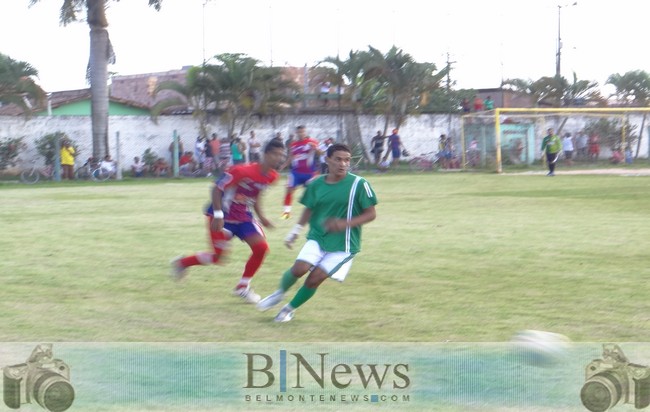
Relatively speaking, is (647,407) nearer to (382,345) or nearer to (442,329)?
(382,345)

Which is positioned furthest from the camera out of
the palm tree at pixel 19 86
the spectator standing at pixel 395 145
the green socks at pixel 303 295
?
the spectator standing at pixel 395 145

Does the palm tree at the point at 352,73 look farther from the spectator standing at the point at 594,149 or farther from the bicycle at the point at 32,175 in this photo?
the bicycle at the point at 32,175

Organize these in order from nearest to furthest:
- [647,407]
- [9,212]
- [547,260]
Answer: [647,407] < [547,260] < [9,212]

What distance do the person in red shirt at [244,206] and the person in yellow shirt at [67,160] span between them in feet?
91.0

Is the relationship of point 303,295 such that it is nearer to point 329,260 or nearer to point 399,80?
point 329,260

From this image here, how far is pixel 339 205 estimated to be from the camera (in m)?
8.76

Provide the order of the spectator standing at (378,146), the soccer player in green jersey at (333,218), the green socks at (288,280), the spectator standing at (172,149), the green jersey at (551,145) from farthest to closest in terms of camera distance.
A: the spectator standing at (378,146) < the spectator standing at (172,149) < the green jersey at (551,145) < the green socks at (288,280) < the soccer player in green jersey at (333,218)

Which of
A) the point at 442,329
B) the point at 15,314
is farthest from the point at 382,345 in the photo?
the point at 15,314

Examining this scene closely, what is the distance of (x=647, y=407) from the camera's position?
5820 mm

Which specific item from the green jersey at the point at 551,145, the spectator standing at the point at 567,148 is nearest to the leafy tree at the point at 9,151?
the green jersey at the point at 551,145

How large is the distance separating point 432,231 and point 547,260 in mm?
3653

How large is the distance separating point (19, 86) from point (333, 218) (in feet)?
104

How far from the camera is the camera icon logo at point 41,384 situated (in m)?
5.80

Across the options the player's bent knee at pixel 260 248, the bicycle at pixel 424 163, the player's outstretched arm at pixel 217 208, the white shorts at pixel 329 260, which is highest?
the player's outstretched arm at pixel 217 208
